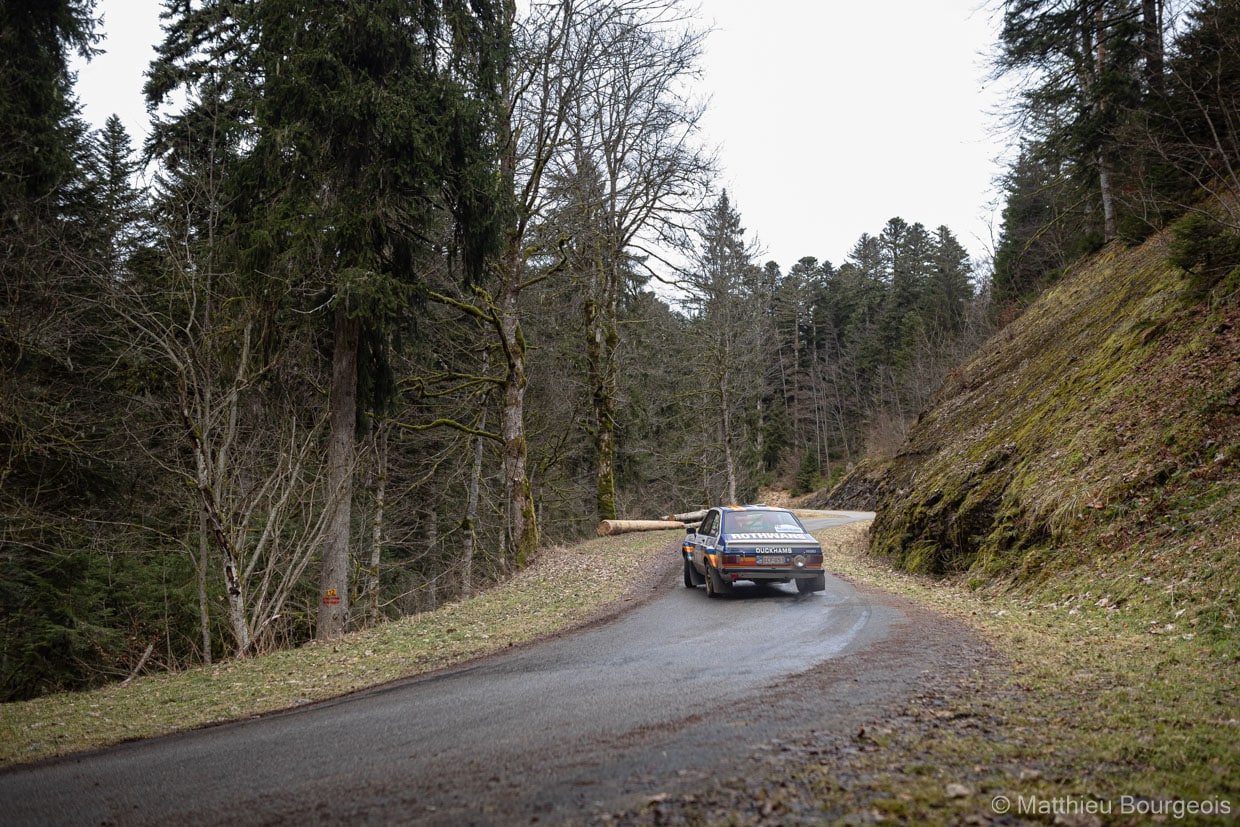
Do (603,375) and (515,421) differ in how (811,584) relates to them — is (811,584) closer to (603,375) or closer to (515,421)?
(515,421)

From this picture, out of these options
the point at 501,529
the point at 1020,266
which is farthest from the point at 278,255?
the point at 1020,266

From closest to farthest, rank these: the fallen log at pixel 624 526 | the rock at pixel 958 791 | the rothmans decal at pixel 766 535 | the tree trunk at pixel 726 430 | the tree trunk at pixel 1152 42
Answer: the rock at pixel 958 791 → the rothmans decal at pixel 766 535 → the tree trunk at pixel 1152 42 → the fallen log at pixel 624 526 → the tree trunk at pixel 726 430

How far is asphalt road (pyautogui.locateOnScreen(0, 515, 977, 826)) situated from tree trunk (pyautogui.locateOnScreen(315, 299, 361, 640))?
5457mm

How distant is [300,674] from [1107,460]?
12.4m

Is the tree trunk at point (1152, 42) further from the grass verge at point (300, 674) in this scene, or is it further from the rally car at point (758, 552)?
the grass verge at point (300, 674)

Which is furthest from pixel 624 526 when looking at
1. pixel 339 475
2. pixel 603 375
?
pixel 339 475

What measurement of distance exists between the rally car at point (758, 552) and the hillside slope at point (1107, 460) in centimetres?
309

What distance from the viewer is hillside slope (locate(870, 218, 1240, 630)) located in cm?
898

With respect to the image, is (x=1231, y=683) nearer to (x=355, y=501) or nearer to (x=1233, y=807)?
(x=1233, y=807)

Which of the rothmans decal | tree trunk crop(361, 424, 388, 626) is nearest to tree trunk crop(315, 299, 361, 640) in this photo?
tree trunk crop(361, 424, 388, 626)

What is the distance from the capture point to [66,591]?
45.5 feet

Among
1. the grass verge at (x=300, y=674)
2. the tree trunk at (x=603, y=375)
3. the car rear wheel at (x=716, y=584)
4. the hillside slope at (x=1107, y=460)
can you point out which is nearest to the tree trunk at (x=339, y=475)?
the grass verge at (x=300, y=674)

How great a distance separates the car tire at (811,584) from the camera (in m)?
12.5

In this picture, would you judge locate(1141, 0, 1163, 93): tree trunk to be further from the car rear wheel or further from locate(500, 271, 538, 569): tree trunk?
locate(500, 271, 538, 569): tree trunk
